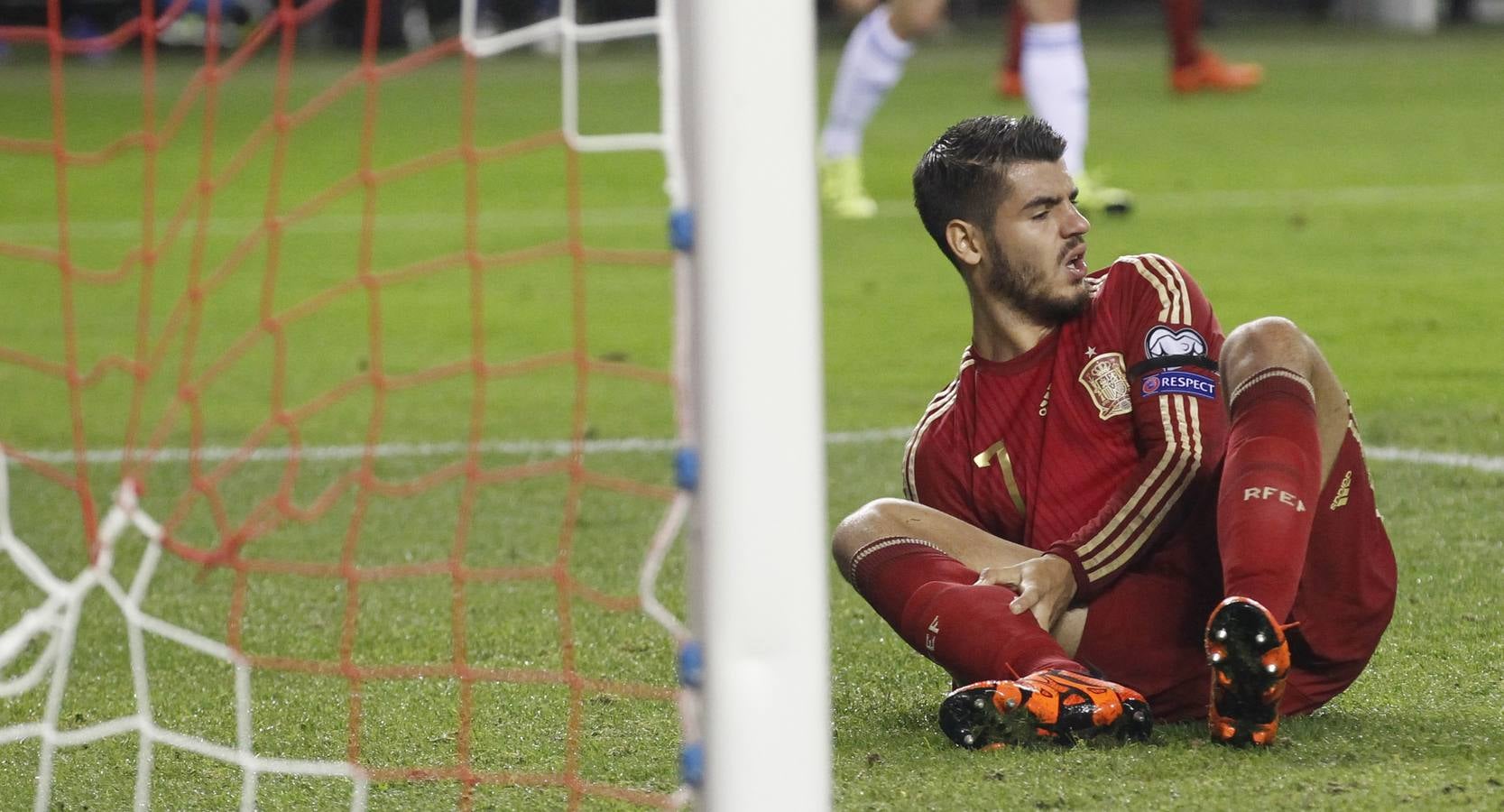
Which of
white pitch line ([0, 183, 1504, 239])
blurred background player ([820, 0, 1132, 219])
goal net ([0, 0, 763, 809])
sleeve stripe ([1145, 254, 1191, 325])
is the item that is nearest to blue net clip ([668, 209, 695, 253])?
goal net ([0, 0, 763, 809])

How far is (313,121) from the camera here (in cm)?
1285

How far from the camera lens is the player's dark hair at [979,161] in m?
2.74

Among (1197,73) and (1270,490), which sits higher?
(1270,490)

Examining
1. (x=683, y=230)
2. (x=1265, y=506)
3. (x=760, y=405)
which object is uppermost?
(x=683, y=230)

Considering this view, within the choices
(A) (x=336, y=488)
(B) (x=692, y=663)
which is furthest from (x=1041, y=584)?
(A) (x=336, y=488)

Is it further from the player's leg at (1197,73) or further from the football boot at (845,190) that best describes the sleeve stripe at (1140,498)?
the player's leg at (1197,73)

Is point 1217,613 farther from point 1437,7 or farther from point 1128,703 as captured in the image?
point 1437,7

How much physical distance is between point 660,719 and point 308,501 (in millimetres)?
1767

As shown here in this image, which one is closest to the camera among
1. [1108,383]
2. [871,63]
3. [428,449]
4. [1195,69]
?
[1108,383]

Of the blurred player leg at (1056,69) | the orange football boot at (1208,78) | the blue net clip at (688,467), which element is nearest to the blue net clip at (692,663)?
the blue net clip at (688,467)

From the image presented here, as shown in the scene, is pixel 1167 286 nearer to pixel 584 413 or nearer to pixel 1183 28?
pixel 584 413

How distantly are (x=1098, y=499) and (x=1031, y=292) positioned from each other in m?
0.28

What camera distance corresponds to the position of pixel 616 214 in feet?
28.7

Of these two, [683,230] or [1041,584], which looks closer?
[683,230]
